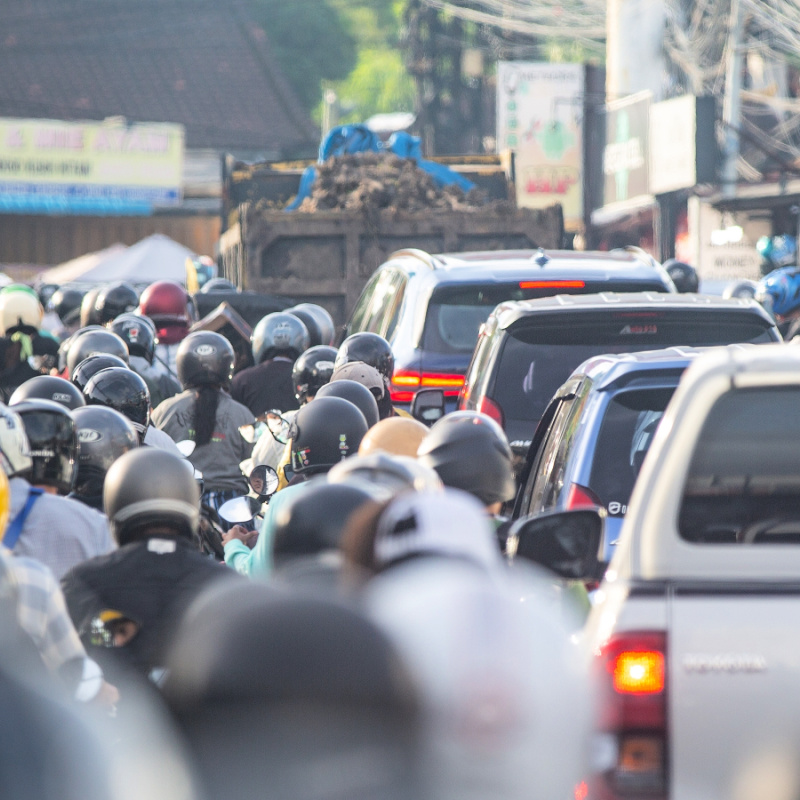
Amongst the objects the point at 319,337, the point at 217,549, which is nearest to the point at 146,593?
the point at 217,549

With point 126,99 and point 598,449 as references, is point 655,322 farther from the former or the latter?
point 126,99

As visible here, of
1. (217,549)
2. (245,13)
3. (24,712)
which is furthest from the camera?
(245,13)

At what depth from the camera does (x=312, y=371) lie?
9469 mm

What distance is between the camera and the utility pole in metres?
26.9

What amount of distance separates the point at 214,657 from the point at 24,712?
0.76 feet

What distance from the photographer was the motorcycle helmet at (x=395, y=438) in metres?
5.18

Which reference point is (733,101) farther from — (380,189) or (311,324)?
(311,324)

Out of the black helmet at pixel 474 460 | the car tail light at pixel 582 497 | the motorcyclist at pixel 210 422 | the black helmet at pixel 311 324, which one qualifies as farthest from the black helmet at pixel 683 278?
the black helmet at pixel 474 460

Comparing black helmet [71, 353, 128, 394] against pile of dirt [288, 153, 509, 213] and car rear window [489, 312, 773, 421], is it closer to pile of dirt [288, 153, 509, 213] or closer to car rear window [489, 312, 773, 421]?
car rear window [489, 312, 773, 421]

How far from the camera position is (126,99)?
52625 millimetres

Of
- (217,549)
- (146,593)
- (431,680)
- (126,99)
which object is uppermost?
(126,99)

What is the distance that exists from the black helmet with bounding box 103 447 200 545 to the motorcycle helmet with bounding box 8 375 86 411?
10.3ft

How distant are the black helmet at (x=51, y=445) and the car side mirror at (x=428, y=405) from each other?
126 inches

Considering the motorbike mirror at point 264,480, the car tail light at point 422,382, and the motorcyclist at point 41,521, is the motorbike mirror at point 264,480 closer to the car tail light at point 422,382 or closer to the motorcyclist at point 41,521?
the motorcyclist at point 41,521
